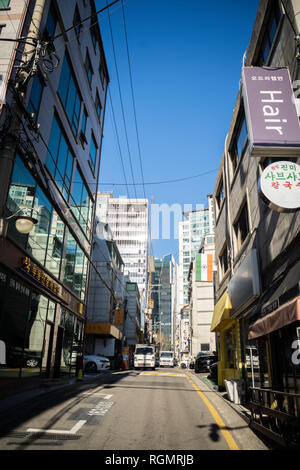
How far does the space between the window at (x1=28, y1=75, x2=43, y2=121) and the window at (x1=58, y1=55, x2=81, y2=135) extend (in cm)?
279

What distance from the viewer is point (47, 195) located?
14.9m

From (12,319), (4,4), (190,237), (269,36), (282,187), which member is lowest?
(12,319)

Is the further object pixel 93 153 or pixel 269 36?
pixel 93 153

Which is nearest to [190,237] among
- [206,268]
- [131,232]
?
[131,232]

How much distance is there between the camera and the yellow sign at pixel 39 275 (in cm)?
1197

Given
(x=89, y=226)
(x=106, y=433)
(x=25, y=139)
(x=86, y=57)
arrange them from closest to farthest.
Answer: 1. (x=106, y=433)
2. (x=25, y=139)
3. (x=86, y=57)
4. (x=89, y=226)

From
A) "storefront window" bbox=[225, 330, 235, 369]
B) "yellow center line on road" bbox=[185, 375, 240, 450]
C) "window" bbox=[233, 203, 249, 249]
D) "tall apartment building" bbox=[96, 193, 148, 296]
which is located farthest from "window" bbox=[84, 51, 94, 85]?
"tall apartment building" bbox=[96, 193, 148, 296]

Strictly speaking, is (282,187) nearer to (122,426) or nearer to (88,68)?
(122,426)

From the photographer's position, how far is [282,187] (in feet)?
24.3

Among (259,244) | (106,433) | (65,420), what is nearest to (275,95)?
(259,244)

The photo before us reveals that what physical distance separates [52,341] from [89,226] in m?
9.98

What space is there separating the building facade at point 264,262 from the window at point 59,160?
9.08 meters

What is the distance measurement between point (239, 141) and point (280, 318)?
37.3 ft

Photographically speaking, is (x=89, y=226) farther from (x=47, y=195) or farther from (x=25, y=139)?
(x=25, y=139)
